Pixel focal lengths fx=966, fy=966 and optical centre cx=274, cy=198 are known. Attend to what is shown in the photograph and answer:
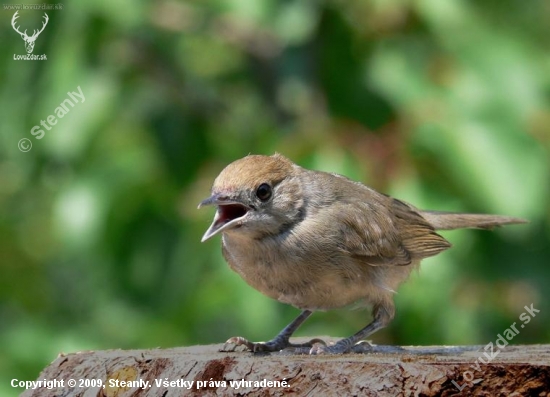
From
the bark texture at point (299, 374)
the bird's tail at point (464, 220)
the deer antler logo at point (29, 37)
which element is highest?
the deer antler logo at point (29, 37)

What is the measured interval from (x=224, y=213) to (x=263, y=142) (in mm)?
1586

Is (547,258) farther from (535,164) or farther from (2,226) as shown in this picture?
(2,226)

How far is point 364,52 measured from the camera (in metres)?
6.21

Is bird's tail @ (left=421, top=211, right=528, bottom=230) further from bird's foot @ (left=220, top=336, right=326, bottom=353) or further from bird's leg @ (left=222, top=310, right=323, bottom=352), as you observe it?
bird's foot @ (left=220, top=336, right=326, bottom=353)

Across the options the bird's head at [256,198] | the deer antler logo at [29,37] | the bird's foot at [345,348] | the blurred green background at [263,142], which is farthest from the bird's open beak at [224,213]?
the deer antler logo at [29,37]

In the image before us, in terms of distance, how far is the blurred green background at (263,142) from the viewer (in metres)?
5.62

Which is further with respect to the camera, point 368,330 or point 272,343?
point 368,330

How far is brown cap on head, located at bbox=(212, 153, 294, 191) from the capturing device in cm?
455

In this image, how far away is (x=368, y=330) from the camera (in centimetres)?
502

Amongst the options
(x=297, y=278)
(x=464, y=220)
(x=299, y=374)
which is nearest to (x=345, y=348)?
(x=297, y=278)

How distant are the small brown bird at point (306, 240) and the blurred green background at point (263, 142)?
1.42 ft

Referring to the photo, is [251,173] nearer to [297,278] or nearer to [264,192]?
[264,192]

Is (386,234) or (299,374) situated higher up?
(386,234)

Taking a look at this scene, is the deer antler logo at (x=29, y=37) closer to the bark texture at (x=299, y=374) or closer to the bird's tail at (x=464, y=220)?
the bark texture at (x=299, y=374)
